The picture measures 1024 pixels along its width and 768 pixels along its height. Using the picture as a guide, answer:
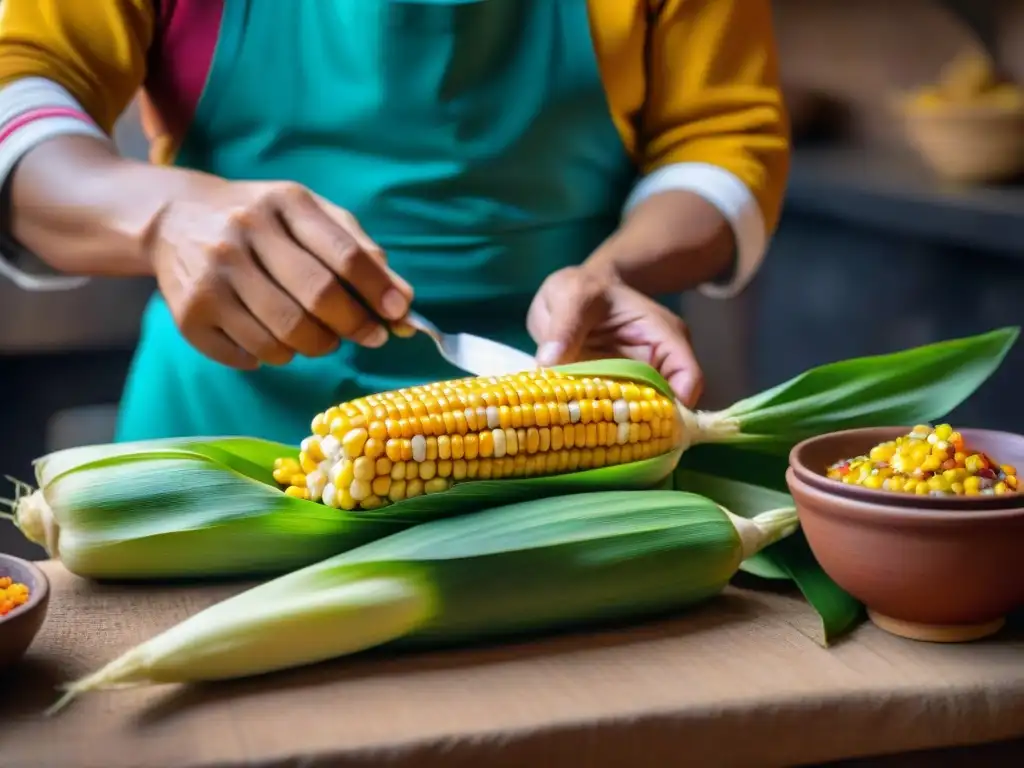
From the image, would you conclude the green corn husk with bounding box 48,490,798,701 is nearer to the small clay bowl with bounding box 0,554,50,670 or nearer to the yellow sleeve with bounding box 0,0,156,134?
Result: the small clay bowl with bounding box 0,554,50,670

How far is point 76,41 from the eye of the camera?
111 cm

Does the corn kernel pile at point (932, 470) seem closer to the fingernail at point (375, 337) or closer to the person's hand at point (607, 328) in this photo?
the person's hand at point (607, 328)

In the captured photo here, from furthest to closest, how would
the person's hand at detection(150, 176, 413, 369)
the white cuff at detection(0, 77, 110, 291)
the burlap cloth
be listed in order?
the white cuff at detection(0, 77, 110, 291) → the person's hand at detection(150, 176, 413, 369) → the burlap cloth

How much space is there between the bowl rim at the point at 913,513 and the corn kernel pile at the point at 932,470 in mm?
15

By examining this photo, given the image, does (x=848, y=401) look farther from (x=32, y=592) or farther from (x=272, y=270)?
(x=32, y=592)

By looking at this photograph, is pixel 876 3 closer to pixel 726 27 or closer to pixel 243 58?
pixel 726 27

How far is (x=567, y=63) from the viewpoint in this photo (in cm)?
118

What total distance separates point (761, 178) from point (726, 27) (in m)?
0.16

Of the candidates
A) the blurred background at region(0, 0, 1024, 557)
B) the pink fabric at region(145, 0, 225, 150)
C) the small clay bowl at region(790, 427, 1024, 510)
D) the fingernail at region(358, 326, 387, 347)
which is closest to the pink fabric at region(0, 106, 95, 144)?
the pink fabric at region(145, 0, 225, 150)

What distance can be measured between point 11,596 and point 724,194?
79 cm

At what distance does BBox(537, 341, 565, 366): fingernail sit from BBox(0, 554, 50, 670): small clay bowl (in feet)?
1.42

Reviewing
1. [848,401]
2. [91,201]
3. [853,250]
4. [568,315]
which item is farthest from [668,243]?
[853,250]

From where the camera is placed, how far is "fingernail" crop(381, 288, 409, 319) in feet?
3.14

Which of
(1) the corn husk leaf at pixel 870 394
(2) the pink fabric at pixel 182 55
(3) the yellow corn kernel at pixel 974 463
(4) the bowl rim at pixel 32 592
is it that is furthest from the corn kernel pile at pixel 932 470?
(2) the pink fabric at pixel 182 55
